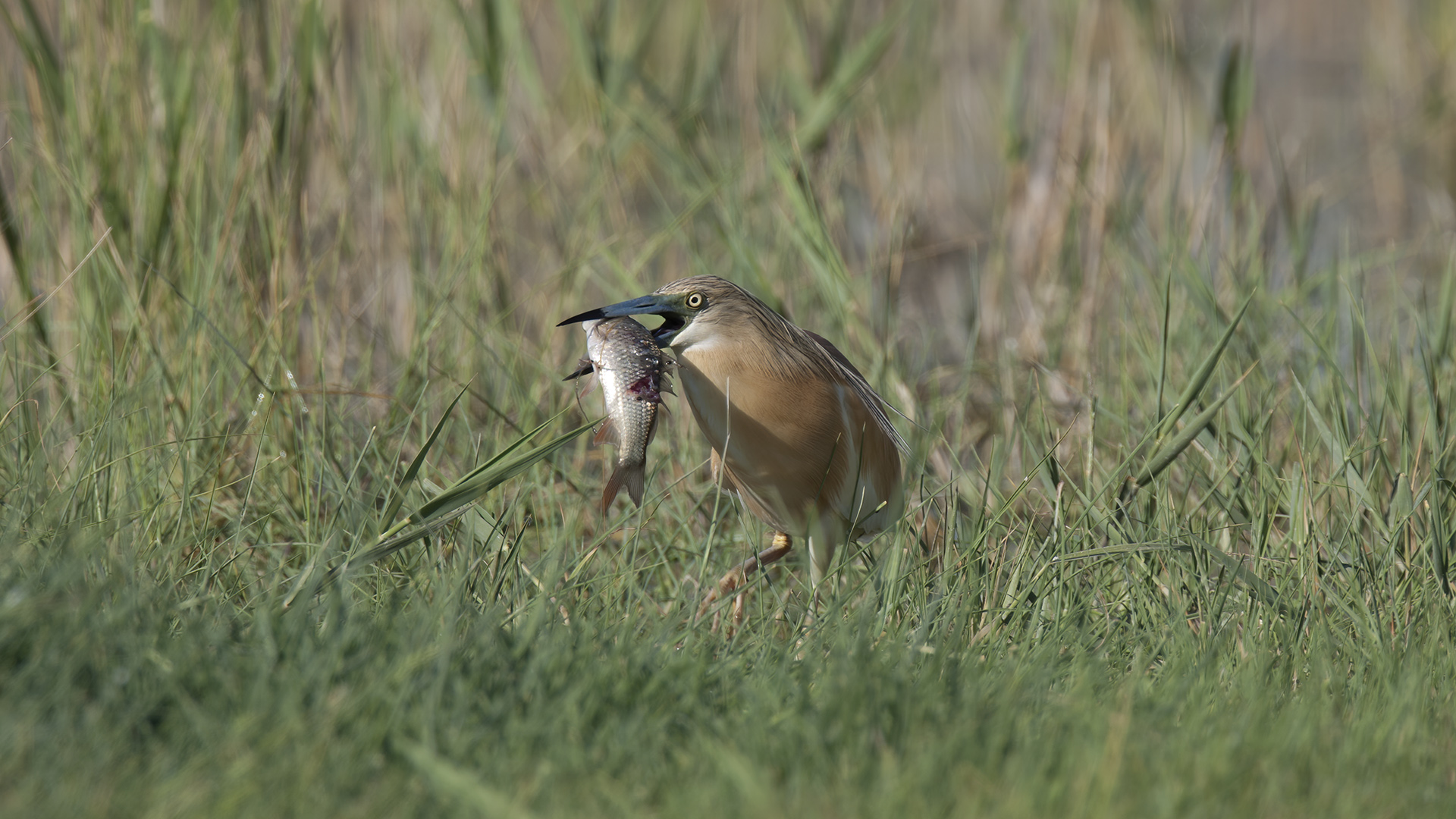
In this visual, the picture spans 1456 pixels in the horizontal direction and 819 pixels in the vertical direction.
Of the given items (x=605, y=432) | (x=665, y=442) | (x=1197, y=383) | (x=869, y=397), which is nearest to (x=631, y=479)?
(x=605, y=432)

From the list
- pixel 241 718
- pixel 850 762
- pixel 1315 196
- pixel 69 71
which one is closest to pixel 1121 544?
pixel 850 762

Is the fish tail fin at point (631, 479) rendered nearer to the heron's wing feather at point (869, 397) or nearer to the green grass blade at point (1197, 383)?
the heron's wing feather at point (869, 397)

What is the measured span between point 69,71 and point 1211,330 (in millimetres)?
3324

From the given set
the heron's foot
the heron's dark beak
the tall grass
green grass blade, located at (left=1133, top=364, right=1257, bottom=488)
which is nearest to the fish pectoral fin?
the tall grass

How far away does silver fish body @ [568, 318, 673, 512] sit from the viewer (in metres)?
3.08

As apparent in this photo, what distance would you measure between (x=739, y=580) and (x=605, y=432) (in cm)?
62

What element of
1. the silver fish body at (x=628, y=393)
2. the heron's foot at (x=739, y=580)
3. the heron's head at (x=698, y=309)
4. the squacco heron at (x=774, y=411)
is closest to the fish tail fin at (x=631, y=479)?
the silver fish body at (x=628, y=393)

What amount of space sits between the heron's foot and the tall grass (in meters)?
0.08

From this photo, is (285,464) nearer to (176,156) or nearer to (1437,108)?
(176,156)

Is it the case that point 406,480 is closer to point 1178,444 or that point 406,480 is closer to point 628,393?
point 628,393

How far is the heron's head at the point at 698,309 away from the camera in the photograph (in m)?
3.58

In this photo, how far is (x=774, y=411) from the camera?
3.65 meters

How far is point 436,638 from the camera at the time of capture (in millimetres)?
2463

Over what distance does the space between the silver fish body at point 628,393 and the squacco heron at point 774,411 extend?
0.21 meters
